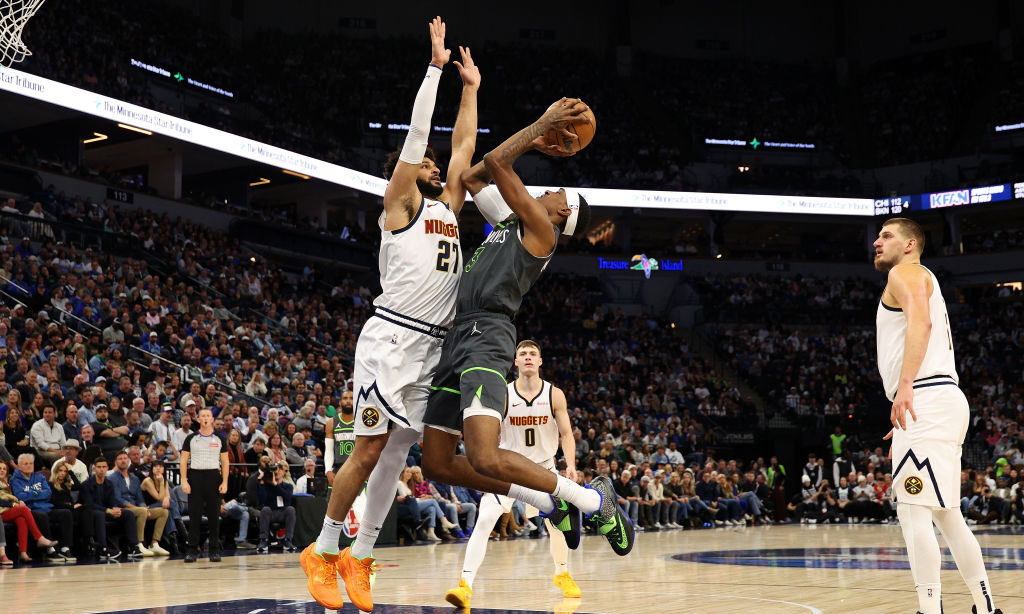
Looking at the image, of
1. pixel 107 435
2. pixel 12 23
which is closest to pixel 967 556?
pixel 12 23

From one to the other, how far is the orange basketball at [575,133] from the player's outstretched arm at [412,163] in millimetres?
685

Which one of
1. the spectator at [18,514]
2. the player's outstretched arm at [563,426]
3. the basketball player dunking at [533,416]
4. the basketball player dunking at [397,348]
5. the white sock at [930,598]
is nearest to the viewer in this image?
the white sock at [930,598]

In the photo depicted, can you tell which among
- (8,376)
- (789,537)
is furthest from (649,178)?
(8,376)

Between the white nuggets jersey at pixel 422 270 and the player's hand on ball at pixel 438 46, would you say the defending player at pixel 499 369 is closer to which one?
the white nuggets jersey at pixel 422 270

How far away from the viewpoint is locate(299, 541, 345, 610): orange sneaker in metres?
5.47

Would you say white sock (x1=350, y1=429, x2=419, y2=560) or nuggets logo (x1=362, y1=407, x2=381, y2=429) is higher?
nuggets logo (x1=362, y1=407, x2=381, y2=429)

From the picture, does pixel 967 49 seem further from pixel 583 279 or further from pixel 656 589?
pixel 656 589

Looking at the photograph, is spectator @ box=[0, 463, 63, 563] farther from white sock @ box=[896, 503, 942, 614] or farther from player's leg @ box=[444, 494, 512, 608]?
white sock @ box=[896, 503, 942, 614]

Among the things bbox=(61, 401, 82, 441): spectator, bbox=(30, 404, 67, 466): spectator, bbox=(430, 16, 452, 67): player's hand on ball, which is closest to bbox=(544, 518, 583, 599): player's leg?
bbox=(430, 16, 452, 67): player's hand on ball

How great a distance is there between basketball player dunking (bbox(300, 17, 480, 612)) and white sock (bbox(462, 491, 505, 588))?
1.37 m

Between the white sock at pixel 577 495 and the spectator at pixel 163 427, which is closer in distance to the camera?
the white sock at pixel 577 495

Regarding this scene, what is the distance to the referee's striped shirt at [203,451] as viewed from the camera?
11.6 m

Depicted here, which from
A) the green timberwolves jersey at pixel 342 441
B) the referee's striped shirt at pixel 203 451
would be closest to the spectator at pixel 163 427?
the referee's striped shirt at pixel 203 451

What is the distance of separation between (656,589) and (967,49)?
39.3 m
